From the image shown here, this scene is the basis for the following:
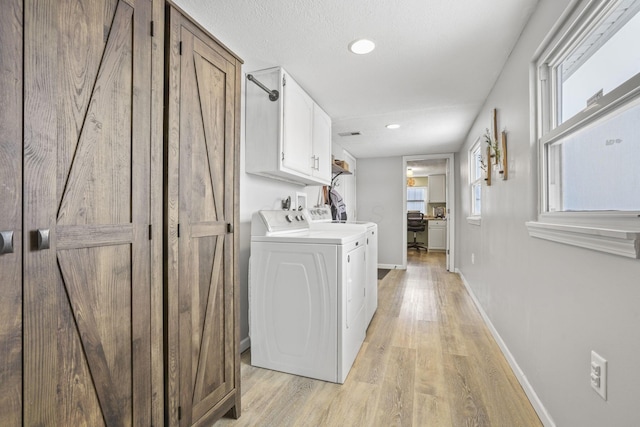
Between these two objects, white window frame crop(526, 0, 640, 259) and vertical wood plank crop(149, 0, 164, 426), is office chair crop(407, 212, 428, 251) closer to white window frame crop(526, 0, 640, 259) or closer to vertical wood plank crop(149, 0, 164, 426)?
white window frame crop(526, 0, 640, 259)

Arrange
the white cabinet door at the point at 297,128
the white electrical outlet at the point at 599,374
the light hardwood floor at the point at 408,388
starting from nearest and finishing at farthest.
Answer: the white electrical outlet at the point at 599,374, the light hardwood floor at the point at 408,388, the white cabinet door at the point at 297,128

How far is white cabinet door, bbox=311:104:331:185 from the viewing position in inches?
111

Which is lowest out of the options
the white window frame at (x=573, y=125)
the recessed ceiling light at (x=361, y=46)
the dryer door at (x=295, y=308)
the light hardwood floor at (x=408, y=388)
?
the light hardwood floor at (x=408, y=388)

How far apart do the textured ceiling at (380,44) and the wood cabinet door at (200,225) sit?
14.6 inches

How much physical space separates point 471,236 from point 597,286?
9.68ft

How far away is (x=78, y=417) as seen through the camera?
0.90m

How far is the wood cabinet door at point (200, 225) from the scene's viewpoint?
121 centimetres

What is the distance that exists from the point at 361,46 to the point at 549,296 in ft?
5.63

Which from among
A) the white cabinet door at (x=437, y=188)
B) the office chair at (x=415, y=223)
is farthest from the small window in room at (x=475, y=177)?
the white cabinet door at (x=437, y=188)

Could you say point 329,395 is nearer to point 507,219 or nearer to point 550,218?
point 550,218

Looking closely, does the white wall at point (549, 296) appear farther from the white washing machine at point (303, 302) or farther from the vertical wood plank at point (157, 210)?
the vertical wood plank at point (157, 210)

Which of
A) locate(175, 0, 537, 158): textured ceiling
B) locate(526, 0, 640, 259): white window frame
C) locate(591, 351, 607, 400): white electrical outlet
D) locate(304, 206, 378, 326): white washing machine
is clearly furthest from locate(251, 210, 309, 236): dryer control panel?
locate(591, 351, 607, 400): white electrical outlet

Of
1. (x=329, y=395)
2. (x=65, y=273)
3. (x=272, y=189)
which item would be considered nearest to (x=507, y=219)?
(x=329, y=395)

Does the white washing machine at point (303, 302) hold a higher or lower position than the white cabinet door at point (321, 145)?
lower
